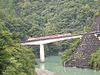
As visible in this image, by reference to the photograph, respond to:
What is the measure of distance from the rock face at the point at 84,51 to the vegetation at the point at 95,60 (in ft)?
3.07

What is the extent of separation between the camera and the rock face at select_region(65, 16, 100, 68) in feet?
117

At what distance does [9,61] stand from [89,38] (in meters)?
18.4

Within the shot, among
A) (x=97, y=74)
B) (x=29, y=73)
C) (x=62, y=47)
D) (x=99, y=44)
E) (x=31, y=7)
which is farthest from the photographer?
(x=31, y=7)

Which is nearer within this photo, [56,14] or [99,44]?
[99,44]

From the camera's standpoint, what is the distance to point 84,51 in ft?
120

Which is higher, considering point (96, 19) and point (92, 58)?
point (96, 19)

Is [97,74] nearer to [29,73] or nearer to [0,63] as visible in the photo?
[29,73]

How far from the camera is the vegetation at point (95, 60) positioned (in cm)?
3294

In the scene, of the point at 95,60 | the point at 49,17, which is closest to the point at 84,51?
the point at 95,60

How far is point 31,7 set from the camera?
67.5 metres

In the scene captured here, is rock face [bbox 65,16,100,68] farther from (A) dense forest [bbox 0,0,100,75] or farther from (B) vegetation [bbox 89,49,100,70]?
(A) dense forest [bbox 0,0,100,75]

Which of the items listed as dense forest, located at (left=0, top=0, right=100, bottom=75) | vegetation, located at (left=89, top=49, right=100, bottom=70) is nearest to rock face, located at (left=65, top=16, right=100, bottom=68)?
vegetation, located at (left=89, top=49, right=100, bottom=70)

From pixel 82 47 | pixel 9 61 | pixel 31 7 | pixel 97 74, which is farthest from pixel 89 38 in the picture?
pixel 31 7

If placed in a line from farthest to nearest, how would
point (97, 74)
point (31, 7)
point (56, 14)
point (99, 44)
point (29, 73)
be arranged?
1. point (31, 7)
2. point (56, 14)
3. point (99, 44)
4. point (97, 74)
5. point (29, 73)
